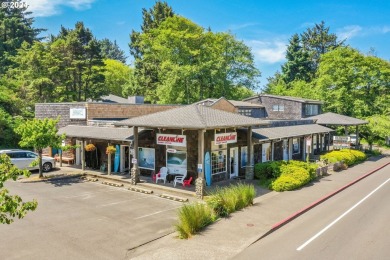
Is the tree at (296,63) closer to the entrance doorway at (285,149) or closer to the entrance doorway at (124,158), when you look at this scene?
the entrance doorway at (285,149)

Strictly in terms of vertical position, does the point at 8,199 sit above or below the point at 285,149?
above

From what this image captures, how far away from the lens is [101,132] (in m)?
25.7

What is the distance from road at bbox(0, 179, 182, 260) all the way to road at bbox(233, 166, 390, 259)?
14.6ft

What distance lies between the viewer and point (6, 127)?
3572cm

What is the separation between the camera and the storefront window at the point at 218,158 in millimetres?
22109

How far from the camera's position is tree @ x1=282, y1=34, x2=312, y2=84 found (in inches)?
3000

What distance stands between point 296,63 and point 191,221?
70.8m

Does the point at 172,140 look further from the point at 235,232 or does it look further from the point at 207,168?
the point at 235,232

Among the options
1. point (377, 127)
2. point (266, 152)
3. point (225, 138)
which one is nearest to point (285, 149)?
point (266, 152)

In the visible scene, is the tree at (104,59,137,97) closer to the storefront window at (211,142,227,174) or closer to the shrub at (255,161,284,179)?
the storefront window at (211,142,227,174)

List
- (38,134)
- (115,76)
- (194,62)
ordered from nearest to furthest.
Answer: (38,134) → (194,62) → (115,76)

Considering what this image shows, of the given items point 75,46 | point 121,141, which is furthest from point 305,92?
point 121,141

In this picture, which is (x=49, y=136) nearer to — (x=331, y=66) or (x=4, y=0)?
(x=331, y=66)

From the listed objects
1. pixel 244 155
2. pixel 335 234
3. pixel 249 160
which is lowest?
pixel 335 234
